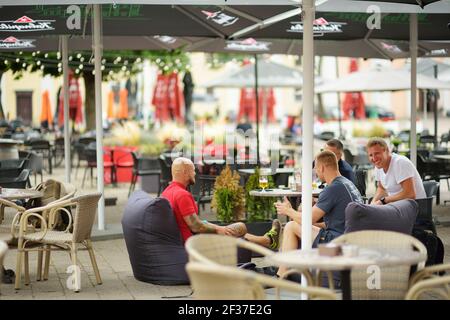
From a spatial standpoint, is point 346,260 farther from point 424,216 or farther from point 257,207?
point 257,207

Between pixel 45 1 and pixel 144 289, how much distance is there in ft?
10.2

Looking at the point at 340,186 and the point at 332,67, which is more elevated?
the point at 332,67

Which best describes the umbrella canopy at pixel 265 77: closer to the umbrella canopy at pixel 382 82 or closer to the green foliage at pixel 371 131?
the umbrella canopy at pixel 382 82

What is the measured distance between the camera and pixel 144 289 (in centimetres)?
892

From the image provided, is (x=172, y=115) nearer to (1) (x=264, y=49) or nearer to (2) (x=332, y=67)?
(1) (x=264, y=49)

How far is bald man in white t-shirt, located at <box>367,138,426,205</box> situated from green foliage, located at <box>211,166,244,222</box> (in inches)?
62.4

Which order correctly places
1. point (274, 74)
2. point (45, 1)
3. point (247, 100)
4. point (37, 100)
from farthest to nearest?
1. point (37, 100)
2. point (247, 100)
3. point (274, 74)
4. point (45, 1)

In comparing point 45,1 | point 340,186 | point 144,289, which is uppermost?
point 45,1

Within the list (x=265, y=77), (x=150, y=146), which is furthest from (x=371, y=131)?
(x=150, y=146)

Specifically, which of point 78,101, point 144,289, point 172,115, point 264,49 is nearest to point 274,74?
point 172,115

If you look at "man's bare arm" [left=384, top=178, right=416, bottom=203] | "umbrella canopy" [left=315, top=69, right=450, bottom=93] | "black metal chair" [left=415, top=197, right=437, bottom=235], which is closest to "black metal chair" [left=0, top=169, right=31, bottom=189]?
"man's bare arm" [left=384, top=178, right=416, bottom=203]

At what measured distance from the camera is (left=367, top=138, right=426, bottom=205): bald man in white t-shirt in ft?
31.7

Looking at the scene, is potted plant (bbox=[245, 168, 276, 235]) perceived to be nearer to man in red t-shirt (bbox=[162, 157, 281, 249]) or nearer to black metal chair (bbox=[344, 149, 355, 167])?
man in red t-shirt (bbox=[162, 157, 281, 249])

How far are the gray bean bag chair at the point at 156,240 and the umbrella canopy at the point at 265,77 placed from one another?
17.2 metres
